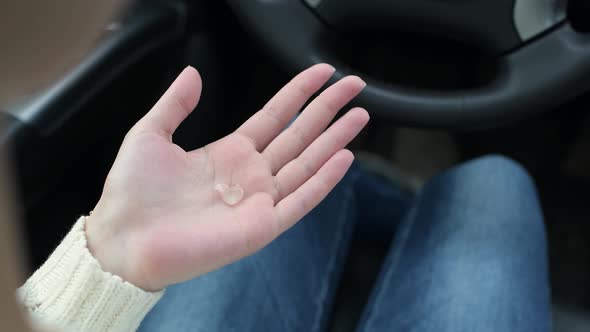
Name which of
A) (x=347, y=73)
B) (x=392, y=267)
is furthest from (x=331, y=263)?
(x=347, y=73)

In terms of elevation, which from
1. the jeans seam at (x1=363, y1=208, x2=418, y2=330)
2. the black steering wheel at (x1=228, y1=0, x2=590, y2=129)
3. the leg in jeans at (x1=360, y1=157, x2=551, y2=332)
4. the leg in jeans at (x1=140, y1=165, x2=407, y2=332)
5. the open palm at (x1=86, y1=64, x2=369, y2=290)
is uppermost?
the open palm at (x1=86, y1=64, x2=369, y2=290)

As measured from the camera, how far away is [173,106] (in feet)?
1.54

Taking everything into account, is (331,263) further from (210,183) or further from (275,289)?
(210,183)

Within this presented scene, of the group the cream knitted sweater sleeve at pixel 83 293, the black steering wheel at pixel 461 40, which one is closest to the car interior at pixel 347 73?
the black steering wheel at pixel 461 40

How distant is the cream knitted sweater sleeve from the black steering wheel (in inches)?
14.1

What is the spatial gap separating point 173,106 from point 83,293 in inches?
6.1

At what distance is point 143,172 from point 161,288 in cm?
8

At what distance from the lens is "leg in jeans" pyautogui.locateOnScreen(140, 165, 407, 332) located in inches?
21.5

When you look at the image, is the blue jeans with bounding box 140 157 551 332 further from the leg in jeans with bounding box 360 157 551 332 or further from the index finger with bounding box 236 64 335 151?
the index finger with bounding box 236 64 335 151

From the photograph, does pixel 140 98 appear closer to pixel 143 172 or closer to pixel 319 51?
pixel 319 51

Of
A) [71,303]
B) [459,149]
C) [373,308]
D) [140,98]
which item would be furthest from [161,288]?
[459,149]

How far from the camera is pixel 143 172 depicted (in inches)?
17.1

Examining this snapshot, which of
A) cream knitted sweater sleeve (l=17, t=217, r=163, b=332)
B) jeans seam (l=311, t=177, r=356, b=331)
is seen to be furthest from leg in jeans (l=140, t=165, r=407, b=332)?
cream knitted sweater sleeve (l=17, t=217, r=163, b=332)

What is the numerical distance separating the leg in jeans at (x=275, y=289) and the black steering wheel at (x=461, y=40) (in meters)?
0.15
